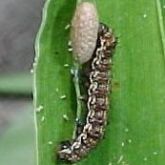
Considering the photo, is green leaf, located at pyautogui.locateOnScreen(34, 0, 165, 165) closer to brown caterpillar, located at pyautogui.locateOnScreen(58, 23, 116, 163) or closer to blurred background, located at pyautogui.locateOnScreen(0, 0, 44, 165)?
brown caterpillar, located at pyautogui.locateOnScreen(58, 23, 116, 163)

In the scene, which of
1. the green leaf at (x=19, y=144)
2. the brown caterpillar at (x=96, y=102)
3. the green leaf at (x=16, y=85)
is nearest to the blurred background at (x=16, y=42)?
the green leaf at (x=16, y=85)

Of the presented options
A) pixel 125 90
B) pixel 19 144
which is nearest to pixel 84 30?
pixel 125 90

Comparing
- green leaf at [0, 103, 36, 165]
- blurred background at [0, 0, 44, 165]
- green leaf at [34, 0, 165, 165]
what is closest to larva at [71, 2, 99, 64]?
green leaf at [34, 0, 165, 165]

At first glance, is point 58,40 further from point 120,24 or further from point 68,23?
point 120,24

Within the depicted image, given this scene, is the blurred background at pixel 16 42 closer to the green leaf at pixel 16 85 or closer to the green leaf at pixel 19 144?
the green leaf at pixel 16 85


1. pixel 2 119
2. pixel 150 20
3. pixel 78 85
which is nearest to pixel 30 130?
pixel 78 85

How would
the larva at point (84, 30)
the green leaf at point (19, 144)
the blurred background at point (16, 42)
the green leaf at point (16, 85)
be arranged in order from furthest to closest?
the blurred background at point (16, 42) < the green leaf at point (16, 85) < the green leaf at point (19, 144) < the larva at point (84, 30)
